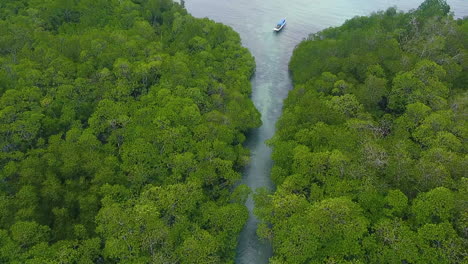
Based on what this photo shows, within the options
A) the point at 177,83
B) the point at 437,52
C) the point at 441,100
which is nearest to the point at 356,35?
the point at 437,52

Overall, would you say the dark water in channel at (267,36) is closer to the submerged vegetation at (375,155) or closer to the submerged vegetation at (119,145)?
the submerged vegetation at (119,145)

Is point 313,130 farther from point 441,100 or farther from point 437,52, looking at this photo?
point 437,52

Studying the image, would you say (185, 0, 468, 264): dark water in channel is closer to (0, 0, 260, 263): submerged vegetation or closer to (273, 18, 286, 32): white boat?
(273, 18, 286, 32): white boat

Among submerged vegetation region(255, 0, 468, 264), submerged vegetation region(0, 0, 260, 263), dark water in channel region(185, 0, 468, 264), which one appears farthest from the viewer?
dark water in channel region(185, 0, 468, 264)

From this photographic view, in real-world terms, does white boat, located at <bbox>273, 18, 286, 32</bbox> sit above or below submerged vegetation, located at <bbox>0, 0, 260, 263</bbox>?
above

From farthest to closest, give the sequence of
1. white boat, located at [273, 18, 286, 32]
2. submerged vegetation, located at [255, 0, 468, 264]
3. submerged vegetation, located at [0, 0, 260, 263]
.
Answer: white boat, located at [273, 18, 286, 32] < submerged vegetation, located at [0, 0, 260, 263] < submerged vegetation, located at [255, 0, 468, 264]

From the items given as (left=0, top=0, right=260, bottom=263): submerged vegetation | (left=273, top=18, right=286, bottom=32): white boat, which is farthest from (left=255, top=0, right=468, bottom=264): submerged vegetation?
(left=273, top=18, right=286, bottom=32): white boat

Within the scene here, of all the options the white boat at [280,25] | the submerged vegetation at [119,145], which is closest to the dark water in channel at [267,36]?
the white boat at [280,25]
